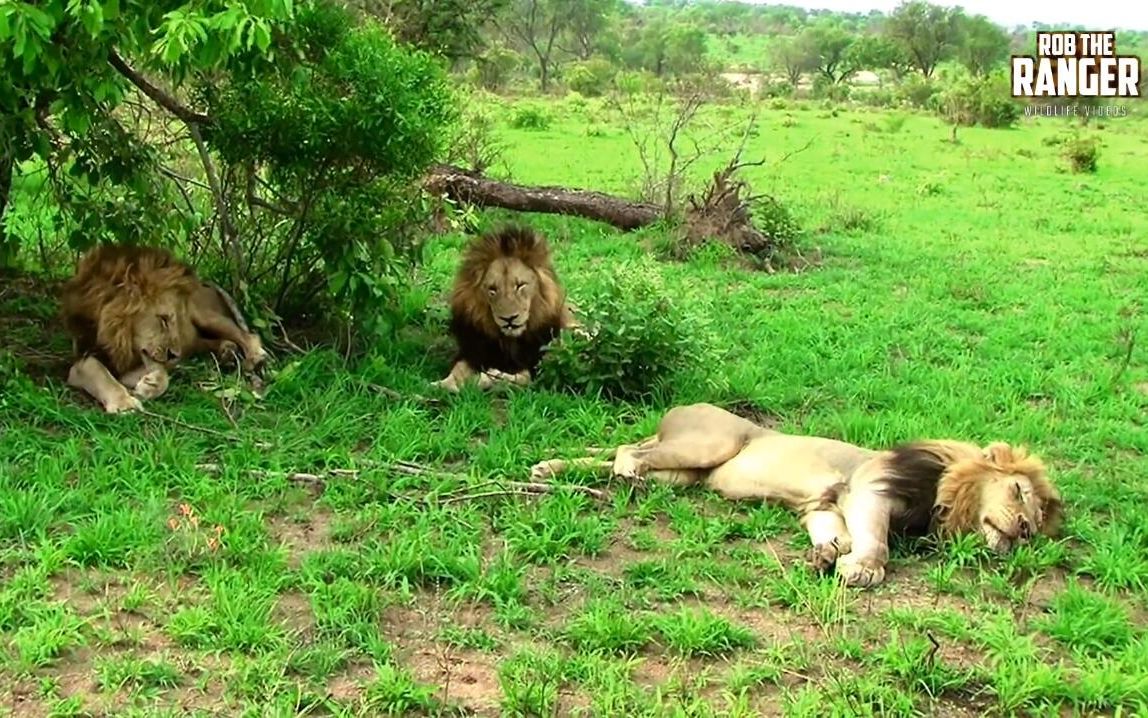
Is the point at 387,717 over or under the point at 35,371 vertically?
under

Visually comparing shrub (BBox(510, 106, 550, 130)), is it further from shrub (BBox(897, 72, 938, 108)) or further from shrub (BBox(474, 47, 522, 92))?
shrub (BBox(897, 72, 938, 108))

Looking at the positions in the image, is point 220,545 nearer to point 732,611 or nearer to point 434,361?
point 732,611

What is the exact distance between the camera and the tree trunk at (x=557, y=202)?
37.4 feet

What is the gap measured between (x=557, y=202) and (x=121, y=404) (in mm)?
6732

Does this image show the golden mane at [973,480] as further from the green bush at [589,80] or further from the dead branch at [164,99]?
the green bush at [589,80]

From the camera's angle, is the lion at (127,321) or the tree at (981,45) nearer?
the lion at (127,321)

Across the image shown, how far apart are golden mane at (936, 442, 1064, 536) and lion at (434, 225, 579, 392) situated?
7.69 feet

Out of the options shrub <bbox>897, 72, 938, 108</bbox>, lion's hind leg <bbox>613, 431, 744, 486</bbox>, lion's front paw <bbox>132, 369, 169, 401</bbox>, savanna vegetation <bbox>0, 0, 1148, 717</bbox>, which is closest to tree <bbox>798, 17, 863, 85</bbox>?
shrub <bbox>897, 72, 938, 108</bbox>

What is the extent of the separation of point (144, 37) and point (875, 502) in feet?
10.8

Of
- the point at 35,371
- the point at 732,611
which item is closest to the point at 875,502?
the point at 732,611

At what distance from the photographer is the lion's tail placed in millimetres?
4312

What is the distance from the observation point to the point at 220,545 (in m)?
4.09

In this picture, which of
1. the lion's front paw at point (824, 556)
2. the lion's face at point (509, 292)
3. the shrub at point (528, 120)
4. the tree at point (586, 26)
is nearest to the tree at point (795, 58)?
the tree at point (586, 26)

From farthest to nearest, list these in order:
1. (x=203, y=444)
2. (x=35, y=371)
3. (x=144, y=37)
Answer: (x=35, y=371), (x=203, y=444), (x=144, y=37)
